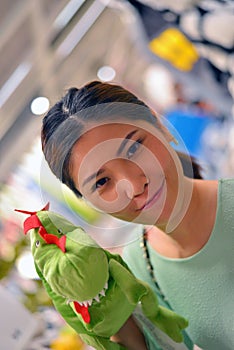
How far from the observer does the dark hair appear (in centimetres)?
52

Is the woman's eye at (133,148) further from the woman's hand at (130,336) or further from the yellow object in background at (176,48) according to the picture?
the yellow object in background at (176,48)

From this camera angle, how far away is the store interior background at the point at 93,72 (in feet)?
2.91

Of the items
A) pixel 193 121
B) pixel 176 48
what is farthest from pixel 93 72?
pixel 193 121

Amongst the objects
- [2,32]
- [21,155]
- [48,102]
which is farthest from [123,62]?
[48,102]

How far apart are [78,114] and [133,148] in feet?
0.17

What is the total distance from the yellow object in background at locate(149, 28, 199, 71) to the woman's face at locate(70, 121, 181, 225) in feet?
2.53

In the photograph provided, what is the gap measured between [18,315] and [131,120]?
0.39m

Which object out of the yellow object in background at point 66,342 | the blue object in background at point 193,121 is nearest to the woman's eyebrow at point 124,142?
the yellow object in background at point 66,342

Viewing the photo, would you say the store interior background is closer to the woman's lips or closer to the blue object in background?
the blue object in background

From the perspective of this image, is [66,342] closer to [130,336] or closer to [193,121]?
Result: [130,336]

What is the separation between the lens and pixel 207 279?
647 mm

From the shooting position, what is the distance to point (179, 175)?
558mm

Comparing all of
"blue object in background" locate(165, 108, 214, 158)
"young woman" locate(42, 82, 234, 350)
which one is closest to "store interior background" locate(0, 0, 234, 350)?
"blue object in background" locate(165, 108, 214, 158)

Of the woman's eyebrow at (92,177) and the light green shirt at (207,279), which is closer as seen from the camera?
the woman's eyebrow at (92,177)
